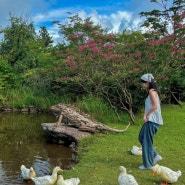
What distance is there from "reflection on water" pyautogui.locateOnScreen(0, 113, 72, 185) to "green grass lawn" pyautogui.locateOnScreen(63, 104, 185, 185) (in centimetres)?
83

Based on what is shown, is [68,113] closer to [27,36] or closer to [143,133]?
[143,133]

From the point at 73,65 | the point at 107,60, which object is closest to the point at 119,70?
the point at 107,60

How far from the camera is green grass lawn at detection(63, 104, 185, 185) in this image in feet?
23.5

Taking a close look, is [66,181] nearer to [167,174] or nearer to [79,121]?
[167,174]

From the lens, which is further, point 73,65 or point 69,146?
point 73,65

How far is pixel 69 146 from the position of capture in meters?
11.5

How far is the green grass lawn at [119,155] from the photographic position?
7152mm

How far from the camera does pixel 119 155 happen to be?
29.3 ft

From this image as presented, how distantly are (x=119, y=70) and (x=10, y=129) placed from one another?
212 inches

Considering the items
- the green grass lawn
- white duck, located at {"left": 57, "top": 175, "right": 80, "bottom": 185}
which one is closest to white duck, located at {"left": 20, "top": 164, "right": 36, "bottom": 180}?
the green grass lawn

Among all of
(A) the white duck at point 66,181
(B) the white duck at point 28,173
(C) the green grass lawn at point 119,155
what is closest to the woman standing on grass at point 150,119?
(C) the green grass lawn at point 119,155

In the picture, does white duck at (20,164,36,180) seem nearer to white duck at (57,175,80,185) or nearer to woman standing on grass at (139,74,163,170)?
white duck at (57,175,80,185)

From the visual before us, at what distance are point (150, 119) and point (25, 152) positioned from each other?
4.90 m

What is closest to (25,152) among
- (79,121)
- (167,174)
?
(79,121)
